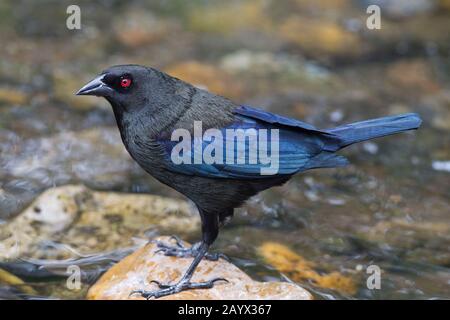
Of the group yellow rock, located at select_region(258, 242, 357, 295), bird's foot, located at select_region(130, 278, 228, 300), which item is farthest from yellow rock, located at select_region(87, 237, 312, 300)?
yellow rock, located at select_region(258, 242, 357, 295)

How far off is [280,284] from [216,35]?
5.55 meters

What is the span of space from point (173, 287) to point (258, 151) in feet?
3.16

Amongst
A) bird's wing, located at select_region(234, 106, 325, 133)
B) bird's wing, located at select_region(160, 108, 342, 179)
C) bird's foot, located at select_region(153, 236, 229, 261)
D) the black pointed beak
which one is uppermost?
the black pointed beak

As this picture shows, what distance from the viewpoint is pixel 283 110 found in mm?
8320

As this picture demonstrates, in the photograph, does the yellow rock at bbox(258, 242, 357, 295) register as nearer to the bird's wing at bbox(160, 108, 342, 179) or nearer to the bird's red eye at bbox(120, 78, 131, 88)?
the bird's wing at bbox(160, 108, 342, 179)

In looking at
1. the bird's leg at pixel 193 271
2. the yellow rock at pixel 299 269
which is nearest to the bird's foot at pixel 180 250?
the bird's leg at pixel 193 271

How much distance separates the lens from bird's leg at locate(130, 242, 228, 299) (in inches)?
193

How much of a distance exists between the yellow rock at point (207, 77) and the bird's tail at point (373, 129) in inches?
141

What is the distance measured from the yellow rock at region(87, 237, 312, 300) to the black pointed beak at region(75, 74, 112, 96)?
44.7 inches

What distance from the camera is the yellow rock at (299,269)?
18.6 ft

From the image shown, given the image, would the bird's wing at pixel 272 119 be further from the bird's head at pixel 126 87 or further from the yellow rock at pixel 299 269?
the yellow rock at pixel 299 269

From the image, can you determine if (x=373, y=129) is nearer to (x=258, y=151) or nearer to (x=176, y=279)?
(x=258, y=151)

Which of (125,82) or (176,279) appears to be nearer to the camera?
(125,82)

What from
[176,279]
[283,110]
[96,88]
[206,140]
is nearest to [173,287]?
[176,279]
